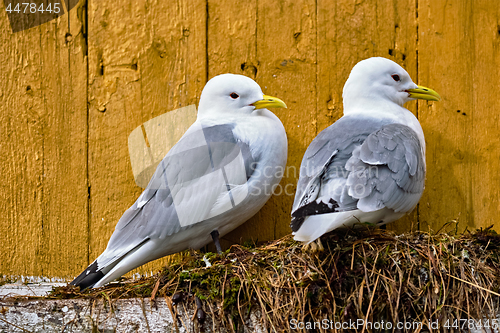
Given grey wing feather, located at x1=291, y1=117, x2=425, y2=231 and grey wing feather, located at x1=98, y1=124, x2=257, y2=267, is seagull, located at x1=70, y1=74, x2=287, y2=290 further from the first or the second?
→ grey wing feather, located at x1=291, y1=117, x2=425, y2=231

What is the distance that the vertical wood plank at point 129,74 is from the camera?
2.32 meters

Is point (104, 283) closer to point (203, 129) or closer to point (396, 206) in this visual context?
point (203, 129)

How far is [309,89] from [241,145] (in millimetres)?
560

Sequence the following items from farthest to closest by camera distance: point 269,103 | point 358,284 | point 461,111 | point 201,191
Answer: point 461,111 → point 269,103 → point 201,191 → point 358,284

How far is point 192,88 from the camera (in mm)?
2385

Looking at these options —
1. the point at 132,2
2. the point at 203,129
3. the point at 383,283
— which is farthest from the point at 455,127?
the point at 132,2

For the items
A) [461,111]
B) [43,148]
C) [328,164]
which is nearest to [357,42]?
[461,111]

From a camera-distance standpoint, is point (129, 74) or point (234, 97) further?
point (129, 74)

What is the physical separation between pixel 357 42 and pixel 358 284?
1.30m

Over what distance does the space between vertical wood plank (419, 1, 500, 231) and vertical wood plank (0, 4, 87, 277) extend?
5.64 feet

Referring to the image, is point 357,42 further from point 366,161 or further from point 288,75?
point 366,161

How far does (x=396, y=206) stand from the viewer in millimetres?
1839

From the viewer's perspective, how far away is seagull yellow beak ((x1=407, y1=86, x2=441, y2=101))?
2.16 meters

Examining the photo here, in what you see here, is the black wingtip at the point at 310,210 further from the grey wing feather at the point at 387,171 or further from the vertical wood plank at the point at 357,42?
the vertical wood plank at the point at 357,42
